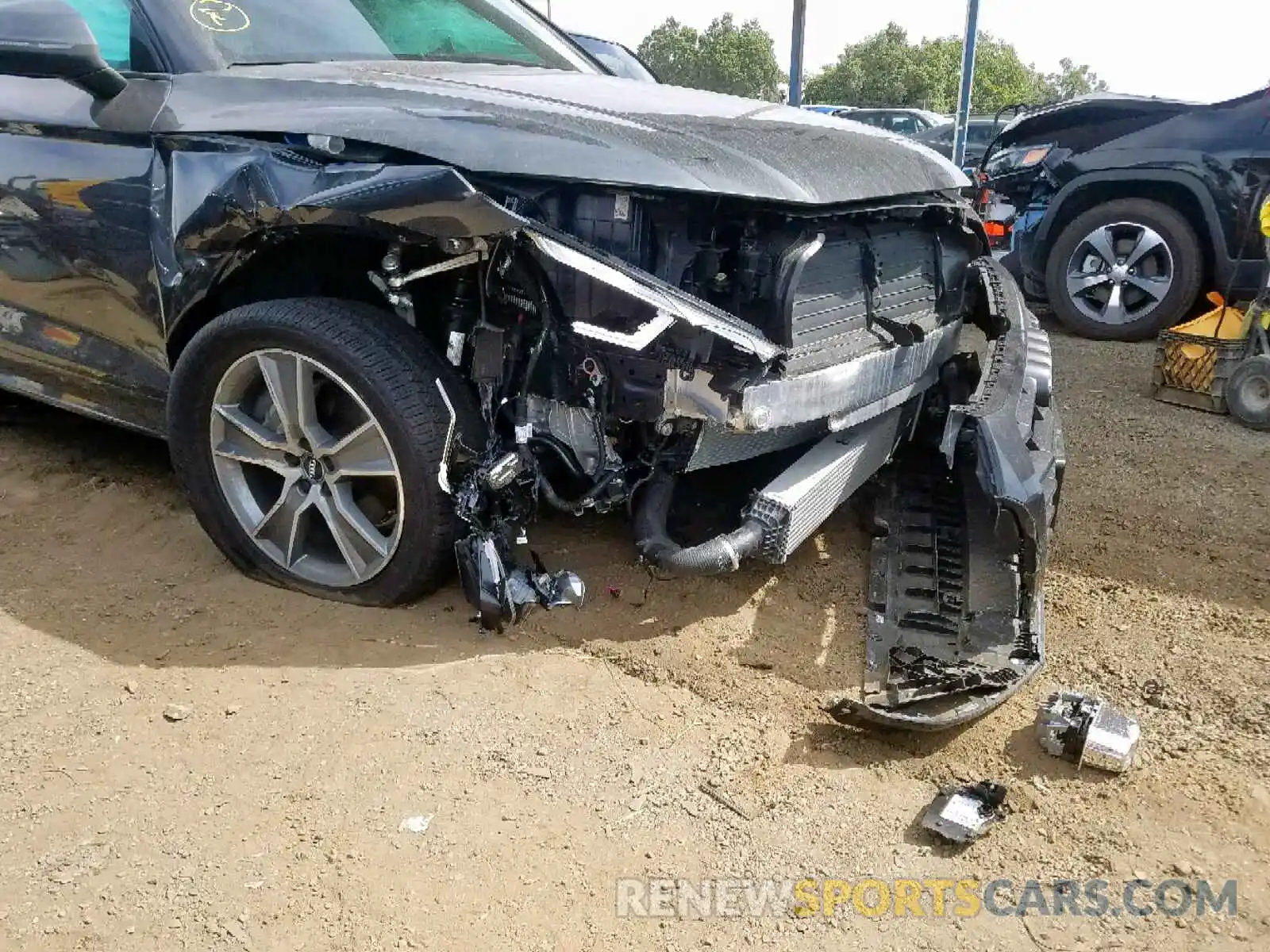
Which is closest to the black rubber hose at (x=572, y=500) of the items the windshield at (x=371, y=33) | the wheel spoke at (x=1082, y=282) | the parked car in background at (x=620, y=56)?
the windshield at (x=371, y=33)

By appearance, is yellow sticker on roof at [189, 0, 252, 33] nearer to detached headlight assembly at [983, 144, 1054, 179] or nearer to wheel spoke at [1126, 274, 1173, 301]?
wheel spoke at [1126, 274, 1173, 301]

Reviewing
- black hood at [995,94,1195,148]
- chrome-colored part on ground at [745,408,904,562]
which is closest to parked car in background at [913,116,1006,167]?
black hood at [995,94,1195,148]

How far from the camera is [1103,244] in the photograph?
6.33 meters

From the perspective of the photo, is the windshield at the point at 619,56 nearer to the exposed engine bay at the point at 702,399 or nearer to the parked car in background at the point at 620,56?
the parked car in background at the point at 620,56

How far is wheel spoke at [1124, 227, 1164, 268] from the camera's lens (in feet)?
20.1

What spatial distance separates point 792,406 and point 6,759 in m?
2.02

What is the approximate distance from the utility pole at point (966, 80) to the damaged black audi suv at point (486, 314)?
775 cm

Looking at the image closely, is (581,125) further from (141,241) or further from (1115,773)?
(1115,773)

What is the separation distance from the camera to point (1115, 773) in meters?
2.14

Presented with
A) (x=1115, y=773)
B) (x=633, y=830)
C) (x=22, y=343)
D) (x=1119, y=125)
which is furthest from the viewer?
(x=1119, y=125)

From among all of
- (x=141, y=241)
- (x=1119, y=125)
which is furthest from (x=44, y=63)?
(x=1119, y=125)

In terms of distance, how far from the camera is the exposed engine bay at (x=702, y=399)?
2.31 m

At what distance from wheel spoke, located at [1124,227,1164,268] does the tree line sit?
45.5m

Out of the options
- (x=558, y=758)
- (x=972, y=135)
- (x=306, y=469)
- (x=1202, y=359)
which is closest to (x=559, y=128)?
(x=306, y=469)
